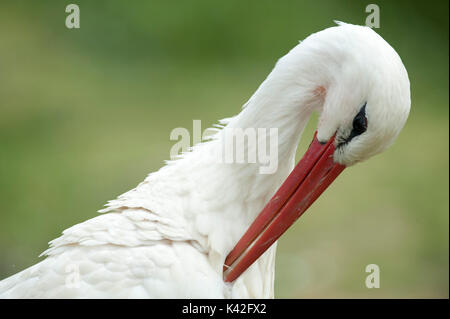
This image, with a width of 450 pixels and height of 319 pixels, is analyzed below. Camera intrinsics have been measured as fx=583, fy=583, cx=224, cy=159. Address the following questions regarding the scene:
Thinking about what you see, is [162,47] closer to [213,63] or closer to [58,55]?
[213,63]

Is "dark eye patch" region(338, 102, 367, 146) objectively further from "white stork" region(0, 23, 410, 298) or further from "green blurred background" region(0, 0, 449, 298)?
"green blurred background" region(0, 0, 449, 298)

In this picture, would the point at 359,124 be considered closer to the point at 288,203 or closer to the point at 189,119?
the point at 288,203

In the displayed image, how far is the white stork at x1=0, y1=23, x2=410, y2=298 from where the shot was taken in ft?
4.29

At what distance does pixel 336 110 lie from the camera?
135 centimetres

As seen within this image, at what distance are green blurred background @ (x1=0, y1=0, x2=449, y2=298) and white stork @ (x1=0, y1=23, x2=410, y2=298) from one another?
6.16 ft

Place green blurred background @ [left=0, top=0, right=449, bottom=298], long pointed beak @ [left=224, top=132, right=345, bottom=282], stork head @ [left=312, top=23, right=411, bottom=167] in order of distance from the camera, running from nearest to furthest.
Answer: stork head @ [left=312, top=23, right=411, bottom=167]
long pointed beak @ [left=224, top=132, right=345, bottom=282]
green blurred background @ [left=0, top=0, right=449, bottom=298]

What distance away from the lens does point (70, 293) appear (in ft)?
4.41

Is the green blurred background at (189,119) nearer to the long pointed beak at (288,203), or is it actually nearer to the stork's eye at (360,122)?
the long pointed beak at (288,203)

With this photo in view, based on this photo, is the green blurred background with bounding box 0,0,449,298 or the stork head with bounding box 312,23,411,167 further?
the green blurred background with bounding box 0,0,449,298

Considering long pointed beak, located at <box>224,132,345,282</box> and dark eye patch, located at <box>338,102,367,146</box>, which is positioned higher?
dark eye patch, located at <box>338,102,367,146</box>

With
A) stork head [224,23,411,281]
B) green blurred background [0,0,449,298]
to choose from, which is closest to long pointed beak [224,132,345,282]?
stork head [224,23,411,281]

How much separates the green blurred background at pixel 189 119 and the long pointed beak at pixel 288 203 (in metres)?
1.87

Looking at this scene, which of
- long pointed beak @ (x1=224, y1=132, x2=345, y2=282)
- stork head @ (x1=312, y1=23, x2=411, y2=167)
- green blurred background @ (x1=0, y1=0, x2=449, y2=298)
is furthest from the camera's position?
green blurred background @ (x1=0, y1=0, x2=449, y2=298)

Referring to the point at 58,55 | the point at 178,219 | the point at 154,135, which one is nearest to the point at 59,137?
the point at 154,135
